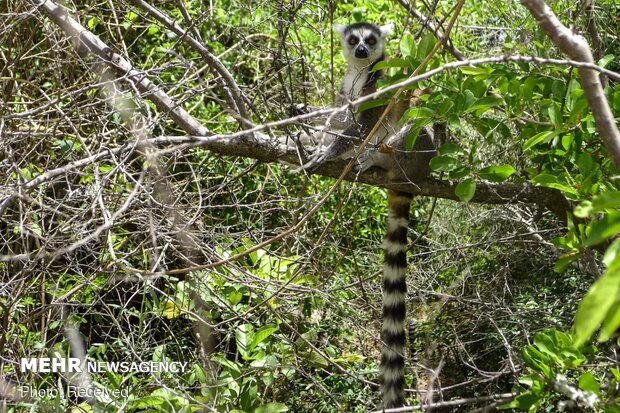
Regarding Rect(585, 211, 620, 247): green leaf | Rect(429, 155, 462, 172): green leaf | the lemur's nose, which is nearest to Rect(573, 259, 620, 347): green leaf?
Rect(585, 211, 620, 247): green leaf

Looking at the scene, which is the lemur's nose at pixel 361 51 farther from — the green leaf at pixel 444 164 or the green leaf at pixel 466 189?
the green leaf at pixel 466 189

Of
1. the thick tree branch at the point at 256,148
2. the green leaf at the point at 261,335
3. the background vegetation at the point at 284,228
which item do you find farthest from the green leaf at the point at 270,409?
the thick tree branch at the point at 256,148

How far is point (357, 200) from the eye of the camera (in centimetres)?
720

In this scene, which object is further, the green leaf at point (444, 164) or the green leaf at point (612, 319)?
the green leaf at point (444, 164)

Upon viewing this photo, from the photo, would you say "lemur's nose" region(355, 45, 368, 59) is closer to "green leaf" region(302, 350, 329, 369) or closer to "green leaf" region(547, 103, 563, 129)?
"green leaf" region(302, 350, 329, 369)

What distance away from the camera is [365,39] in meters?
6.41

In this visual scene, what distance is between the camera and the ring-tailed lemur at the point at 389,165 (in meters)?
4.73

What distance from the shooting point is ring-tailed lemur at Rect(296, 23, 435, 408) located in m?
4.73

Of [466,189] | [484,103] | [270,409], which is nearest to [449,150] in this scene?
[466,189]

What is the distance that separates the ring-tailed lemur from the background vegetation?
20 cm

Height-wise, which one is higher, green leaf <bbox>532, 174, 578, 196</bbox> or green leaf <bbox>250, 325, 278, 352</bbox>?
green leaf <bbox>532, 174, 578, 196</bbox>

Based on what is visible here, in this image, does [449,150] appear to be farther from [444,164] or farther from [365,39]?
[365,39]

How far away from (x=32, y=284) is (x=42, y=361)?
545 millimetres

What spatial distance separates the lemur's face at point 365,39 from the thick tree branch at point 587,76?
4266mm
